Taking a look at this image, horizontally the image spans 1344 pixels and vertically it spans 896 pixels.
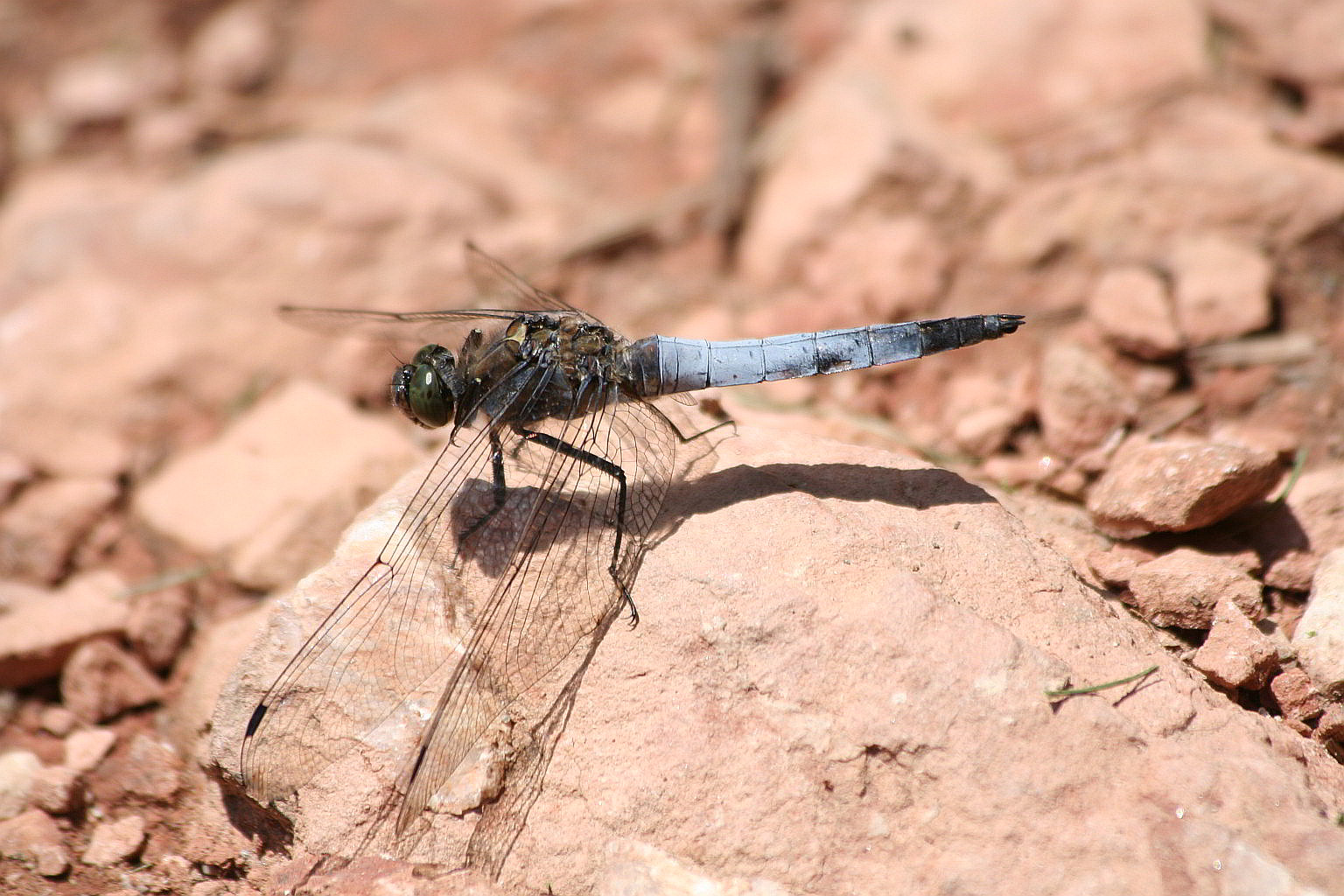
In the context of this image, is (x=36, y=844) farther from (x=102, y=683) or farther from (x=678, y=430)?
(x=678, y=430)

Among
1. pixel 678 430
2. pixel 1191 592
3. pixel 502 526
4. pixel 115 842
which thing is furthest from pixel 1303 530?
pixel 115 842

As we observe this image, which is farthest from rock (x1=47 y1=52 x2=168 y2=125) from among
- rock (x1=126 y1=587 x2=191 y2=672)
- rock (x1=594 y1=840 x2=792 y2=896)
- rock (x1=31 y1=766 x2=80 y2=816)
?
rock (x1=594 y1=840 x2=792 y2=896)

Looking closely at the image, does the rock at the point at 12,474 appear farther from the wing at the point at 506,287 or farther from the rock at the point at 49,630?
the wing at the point at 506,287

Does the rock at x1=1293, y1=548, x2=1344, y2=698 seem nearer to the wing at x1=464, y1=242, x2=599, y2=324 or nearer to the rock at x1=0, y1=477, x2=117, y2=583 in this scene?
the wing at x1=464, y1=242, x2=599, y2=324

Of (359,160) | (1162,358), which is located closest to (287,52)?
(359,160)

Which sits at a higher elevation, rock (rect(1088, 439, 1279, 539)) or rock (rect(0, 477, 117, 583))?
rock (rect(0, 477, 117, 583))

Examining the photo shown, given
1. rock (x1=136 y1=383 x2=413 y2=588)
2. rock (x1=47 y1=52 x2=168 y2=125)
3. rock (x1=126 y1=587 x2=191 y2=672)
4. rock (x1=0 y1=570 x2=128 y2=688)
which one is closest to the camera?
rock (x1=0 y1=570 x2=128 y2=688)
